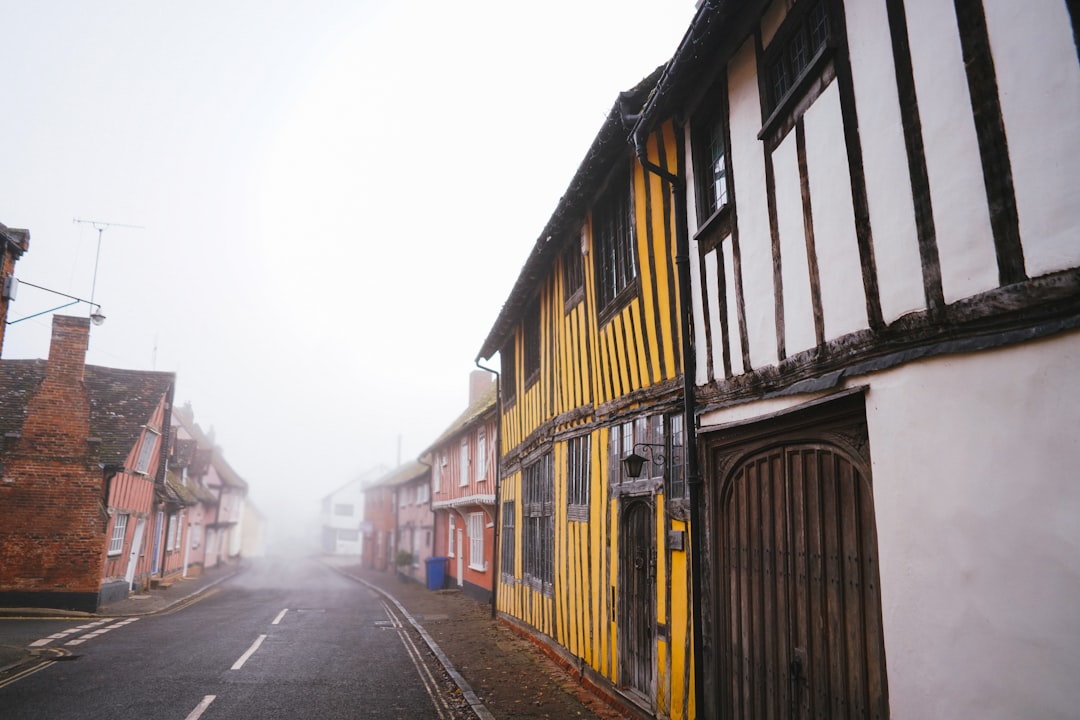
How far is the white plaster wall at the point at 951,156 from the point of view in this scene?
3428 millimetres

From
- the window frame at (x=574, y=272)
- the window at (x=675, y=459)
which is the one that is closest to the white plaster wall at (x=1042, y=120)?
the window at (x=675, y=459)

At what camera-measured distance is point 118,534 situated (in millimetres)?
20266

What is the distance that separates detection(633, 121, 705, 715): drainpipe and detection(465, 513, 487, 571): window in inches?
595

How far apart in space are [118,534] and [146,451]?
10.8 feet

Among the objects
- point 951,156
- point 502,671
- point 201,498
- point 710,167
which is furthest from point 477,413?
point 201,498

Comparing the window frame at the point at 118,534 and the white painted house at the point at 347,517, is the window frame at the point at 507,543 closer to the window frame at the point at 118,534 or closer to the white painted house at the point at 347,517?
the window frame at the point at 118,534

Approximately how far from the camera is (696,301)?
22.1 feet

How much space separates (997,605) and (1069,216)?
69.5 inches

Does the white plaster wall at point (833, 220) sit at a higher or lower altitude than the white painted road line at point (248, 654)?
higher

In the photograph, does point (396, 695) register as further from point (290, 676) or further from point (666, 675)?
point (666, 675)

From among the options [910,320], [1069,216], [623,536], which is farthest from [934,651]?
[623,536]

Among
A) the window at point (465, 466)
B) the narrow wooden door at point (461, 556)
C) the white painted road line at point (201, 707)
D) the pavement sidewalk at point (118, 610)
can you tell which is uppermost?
the window at point (465, 466)

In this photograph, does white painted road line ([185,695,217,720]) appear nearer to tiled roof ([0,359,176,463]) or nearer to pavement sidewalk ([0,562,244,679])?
pavement sidewalk ([0,562,244,679])

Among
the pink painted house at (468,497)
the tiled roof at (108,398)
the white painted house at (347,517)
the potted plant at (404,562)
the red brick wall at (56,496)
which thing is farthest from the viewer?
the white painted house at (347,517)
